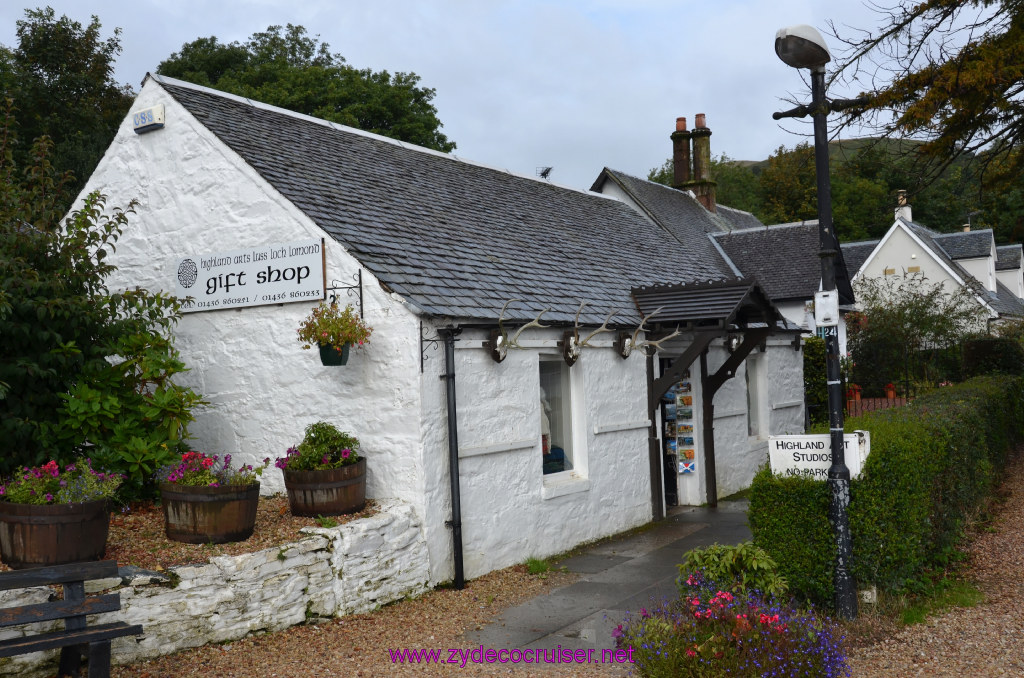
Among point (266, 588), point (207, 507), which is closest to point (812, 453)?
point (266, 588)

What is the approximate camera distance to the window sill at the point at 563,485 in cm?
984

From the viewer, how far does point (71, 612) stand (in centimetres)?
512

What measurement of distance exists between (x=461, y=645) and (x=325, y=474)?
6.70ft

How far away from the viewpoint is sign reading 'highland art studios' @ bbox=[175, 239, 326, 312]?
880cm

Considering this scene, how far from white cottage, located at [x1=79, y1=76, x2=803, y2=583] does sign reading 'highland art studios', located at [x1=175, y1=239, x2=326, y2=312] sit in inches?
0.9

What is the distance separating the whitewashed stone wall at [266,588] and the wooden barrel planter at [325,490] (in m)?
0.30

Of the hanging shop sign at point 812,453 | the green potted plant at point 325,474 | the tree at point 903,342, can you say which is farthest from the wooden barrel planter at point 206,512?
the tree at point 903,342

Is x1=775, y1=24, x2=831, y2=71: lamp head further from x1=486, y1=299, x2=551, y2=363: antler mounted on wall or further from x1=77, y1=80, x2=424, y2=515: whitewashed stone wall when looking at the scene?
x1=77, y1=80, x2=424, y2=515: whitewashed stone wall

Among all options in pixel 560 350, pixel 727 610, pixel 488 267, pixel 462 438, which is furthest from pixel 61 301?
pixel 727 610

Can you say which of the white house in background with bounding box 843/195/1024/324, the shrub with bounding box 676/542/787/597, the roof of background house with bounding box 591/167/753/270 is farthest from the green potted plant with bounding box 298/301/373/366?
the white house in background with bounding box 843/195/1024/324

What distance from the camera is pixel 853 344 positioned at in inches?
929

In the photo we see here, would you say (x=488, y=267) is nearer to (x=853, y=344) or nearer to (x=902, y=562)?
(x=902, y=562)

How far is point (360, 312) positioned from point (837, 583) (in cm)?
506

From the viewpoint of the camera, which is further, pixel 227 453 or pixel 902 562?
pixel 227 453
